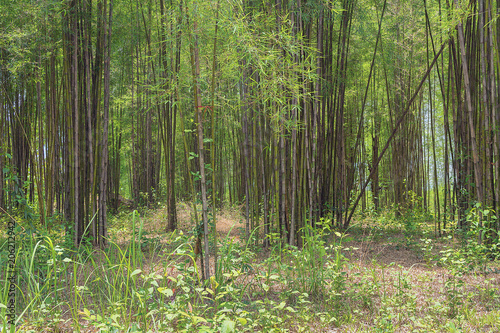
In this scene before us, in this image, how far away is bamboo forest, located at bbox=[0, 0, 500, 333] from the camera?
5.96 ft

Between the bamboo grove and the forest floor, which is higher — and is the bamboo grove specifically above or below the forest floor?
above

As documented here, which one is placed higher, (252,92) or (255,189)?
(252,92)

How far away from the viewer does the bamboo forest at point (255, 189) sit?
1.82 m

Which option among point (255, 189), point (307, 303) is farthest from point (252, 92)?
point (307, 303)

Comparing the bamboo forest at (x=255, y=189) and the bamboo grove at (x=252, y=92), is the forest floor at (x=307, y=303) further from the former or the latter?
the bamboo grove at (x=252, y=92)

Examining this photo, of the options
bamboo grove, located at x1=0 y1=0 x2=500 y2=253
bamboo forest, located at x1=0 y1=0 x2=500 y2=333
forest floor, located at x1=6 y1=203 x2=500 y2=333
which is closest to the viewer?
forest floor, located at x1=6 y1=203 x2=500 y2=333

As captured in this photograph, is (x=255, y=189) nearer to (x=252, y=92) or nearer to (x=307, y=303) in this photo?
(x=252, y=92)

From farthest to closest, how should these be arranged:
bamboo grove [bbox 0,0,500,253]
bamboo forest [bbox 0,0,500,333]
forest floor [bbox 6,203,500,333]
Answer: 1. bamboo grove [bbox 0,0,500,253]
2. bamboo forest [bbox 0,0,500,333]
3. forest floor [bbox 6,203,500,333]

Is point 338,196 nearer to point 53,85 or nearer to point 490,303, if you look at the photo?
point 490,303

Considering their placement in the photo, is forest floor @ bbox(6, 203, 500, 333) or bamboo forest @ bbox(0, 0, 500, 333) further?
bamboo forest @ bbox(0, 0, 500, 333)

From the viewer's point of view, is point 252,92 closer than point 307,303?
No

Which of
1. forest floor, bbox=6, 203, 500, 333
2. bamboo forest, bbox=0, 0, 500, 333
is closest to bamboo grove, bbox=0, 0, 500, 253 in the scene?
bamboo forest, bbox=0, 0, 500, 333

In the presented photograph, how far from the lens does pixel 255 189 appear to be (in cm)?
373

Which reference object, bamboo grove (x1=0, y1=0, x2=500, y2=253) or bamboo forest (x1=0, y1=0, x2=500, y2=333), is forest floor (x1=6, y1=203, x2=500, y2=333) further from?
bamboo grove (x1=0, y1=0, x2=500, y2=253)
